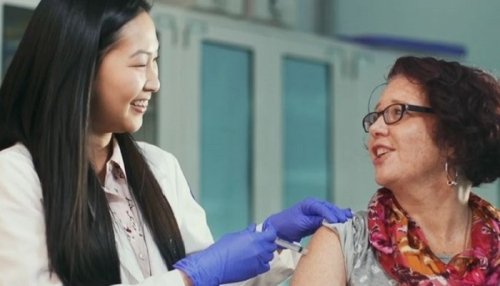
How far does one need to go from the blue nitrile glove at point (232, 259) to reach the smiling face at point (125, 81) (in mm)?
260

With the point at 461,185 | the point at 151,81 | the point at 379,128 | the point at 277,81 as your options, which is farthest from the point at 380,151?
the point at 277,81

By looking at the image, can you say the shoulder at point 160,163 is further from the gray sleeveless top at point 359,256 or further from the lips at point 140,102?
the gray sleeveless top at point 359,256

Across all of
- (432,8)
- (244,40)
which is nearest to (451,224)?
(244,40)

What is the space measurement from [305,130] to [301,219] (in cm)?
204

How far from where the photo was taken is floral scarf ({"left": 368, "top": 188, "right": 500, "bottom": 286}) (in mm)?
1936

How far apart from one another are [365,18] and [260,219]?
124 cm

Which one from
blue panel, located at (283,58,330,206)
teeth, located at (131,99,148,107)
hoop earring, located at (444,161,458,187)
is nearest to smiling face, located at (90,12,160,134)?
teeth, located at (131,99,148,107)

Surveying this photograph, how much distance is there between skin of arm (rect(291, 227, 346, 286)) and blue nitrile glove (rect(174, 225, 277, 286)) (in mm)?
87

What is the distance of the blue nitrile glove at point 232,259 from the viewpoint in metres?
1.98

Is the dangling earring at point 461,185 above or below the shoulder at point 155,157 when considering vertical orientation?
below

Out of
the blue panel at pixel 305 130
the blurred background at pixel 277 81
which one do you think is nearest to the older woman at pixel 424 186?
the blurred background at pixel 277 81

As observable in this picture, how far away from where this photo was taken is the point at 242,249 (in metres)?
2.03

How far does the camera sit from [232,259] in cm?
201

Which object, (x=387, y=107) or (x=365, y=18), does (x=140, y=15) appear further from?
(x=365, y=18)
